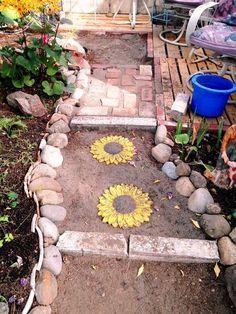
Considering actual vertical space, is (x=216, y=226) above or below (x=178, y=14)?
below

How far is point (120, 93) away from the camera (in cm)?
357

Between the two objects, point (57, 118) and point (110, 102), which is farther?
point (110, 102)

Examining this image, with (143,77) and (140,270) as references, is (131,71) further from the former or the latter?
(140,270)

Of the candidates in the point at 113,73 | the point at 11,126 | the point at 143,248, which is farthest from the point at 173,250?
the point at 113,73

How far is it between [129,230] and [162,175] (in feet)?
2.02

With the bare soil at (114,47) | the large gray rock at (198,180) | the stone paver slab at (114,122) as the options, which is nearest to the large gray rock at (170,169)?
the large gray rock at (198,180)

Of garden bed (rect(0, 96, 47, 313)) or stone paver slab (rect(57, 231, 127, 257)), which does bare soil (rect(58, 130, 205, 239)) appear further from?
garden bed (rect(0, 96, 47, 313))

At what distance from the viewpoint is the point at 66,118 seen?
305cm

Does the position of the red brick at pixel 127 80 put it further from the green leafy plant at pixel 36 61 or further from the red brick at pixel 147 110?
the green leafy plant at pixel 36 61

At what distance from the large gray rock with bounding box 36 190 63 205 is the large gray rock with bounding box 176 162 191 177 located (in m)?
0.92

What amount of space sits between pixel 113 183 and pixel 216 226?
829 mm

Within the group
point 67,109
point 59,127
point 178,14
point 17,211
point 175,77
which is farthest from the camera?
point 178,14

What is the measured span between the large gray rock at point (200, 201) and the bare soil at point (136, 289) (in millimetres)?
425

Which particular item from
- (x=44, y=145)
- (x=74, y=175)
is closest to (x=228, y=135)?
(x=74, y=175)
